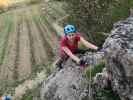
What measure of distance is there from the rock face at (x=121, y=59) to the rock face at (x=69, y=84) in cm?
168

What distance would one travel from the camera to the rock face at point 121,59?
830 centimetres

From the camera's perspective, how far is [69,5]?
2441 cm

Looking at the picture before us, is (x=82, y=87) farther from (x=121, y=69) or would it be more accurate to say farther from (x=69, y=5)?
(x=69, y=5)

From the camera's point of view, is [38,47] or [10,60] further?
[38,47]

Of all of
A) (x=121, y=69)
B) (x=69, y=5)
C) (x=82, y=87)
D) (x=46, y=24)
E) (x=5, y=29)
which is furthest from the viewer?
(x=5, y=29)

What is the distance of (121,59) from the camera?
8398mm

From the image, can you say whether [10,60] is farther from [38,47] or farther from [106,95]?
[106,95]

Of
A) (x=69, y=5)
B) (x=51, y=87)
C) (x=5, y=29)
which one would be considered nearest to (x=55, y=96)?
(x=51, y=87)

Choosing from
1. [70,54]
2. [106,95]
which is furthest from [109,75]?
[70,54]

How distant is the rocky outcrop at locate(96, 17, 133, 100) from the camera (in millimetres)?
8312

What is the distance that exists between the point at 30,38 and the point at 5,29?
25.0ft

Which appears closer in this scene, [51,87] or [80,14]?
[51,87]

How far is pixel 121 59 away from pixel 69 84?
2.98 m

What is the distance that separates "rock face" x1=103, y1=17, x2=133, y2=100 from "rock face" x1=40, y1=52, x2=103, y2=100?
168 cm
